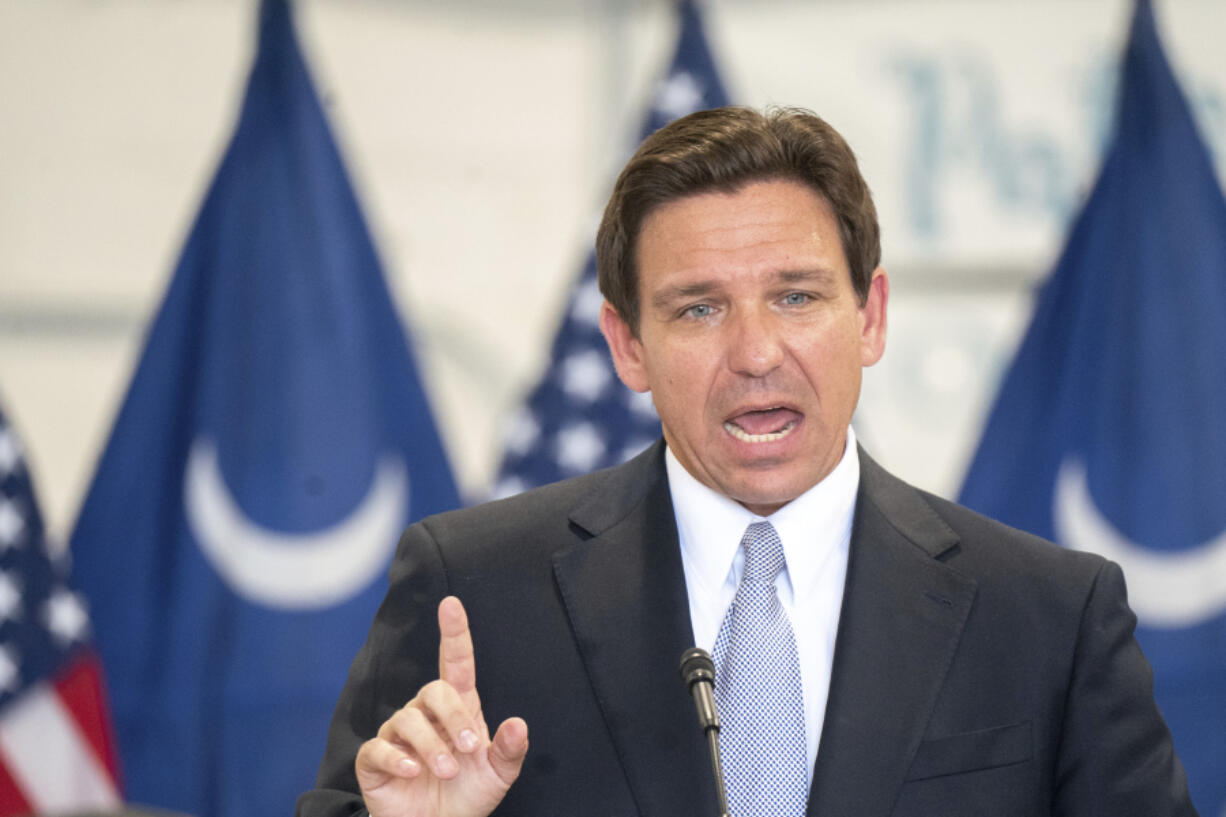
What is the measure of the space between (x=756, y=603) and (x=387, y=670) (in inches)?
19.0

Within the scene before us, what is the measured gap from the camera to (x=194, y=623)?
12.0 feet

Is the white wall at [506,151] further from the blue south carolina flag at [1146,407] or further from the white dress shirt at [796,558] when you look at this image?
the white dress shirt at [796,558]

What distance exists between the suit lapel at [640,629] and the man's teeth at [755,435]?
5.8 inches

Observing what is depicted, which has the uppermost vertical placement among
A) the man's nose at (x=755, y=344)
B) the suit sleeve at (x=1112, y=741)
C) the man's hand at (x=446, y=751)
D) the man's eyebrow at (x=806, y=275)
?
the man's eyebrow at (x=806, y=275)

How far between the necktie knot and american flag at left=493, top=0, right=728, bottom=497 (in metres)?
2.08

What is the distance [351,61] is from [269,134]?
0.34m

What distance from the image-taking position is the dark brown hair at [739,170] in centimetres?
180

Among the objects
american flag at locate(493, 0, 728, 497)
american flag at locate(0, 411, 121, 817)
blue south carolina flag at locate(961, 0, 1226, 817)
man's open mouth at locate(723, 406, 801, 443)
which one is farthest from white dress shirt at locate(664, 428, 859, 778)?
american flag at locate(0, 411, 121, 817)

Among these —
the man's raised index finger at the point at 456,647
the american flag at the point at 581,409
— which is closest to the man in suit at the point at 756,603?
the man's raised index finger at the point at 456,647

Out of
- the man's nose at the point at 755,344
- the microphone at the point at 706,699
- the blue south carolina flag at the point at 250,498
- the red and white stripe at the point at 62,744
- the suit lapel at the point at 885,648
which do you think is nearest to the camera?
the microphone at the point at 706,699

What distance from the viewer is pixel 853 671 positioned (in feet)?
5.24

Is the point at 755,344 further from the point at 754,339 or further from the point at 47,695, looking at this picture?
the point at 47,695

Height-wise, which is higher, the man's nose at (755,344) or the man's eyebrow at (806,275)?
the man's eyebrow at (806,275)

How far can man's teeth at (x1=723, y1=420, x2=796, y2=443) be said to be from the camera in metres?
1.72
